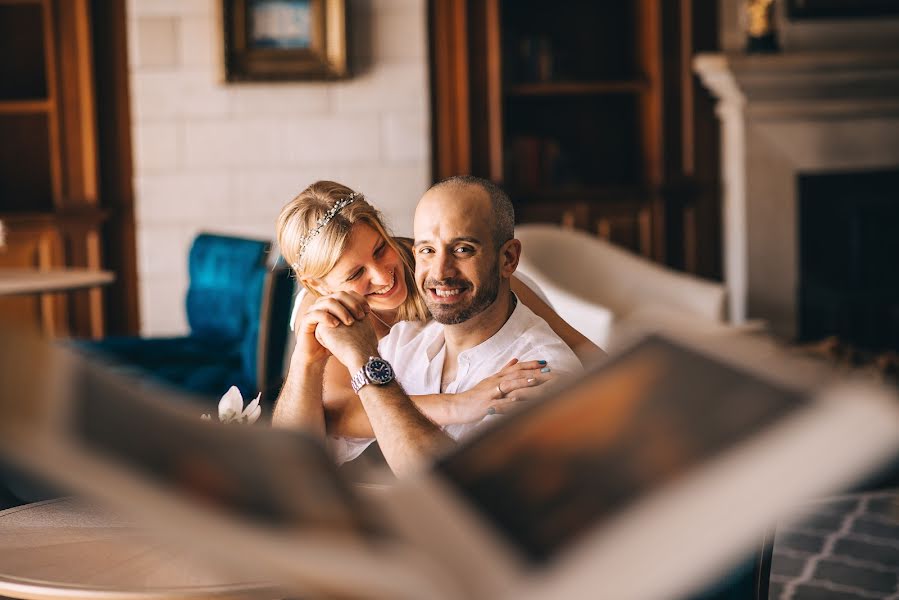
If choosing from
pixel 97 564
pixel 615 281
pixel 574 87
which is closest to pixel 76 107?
pixel 574 87

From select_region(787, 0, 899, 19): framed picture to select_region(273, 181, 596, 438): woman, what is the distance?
3428 mm

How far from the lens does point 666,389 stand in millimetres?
634

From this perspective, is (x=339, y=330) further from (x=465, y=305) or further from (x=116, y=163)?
(x=116, y=163)

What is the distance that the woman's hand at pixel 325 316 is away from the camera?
4.44 ft

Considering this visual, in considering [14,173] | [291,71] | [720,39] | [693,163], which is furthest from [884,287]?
[14,173]

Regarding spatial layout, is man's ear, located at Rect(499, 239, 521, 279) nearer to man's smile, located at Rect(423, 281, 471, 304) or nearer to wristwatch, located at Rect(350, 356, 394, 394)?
man's smile, located at Rect(423, 281, 471, 304)

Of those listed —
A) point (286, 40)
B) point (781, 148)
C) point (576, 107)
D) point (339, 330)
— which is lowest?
point (339, 330)

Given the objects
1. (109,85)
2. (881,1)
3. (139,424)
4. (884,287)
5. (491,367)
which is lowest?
(884,287)

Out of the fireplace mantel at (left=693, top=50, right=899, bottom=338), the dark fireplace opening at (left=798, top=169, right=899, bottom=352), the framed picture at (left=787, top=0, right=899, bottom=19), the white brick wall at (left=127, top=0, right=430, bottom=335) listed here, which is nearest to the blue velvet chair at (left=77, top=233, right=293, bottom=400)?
the white brick wall at (left=127, top=0, right=430, bottom=335)

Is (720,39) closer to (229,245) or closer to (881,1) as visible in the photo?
(881,1)

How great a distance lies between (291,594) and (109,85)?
3.75 metres

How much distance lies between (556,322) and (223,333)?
1887 millimetres

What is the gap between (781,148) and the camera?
4473 mm

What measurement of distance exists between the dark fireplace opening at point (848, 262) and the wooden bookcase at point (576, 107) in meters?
0.46
